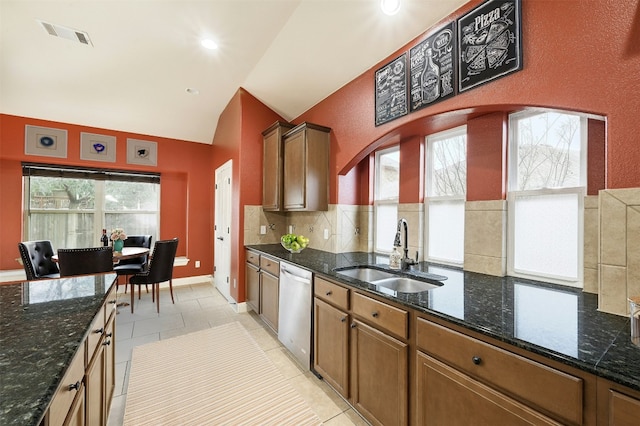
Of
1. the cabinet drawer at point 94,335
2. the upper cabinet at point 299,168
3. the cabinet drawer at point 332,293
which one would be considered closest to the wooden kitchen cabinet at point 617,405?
the cabinet drawer at point 332,293

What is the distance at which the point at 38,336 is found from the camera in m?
0.98

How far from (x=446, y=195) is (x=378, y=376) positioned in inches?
64.9

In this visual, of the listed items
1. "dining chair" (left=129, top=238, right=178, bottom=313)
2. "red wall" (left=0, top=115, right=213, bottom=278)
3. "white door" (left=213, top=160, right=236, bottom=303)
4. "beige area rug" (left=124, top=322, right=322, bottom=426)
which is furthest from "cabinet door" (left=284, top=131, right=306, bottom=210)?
"red wall" (left=0, top=115, right=213, bottom=278)

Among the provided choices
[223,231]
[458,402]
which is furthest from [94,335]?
[223,231]

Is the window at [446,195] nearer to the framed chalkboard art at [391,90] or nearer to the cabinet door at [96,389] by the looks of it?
the framed chalkboard art at [391,90]

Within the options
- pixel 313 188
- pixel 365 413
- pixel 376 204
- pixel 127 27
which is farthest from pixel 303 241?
pixel 127 27

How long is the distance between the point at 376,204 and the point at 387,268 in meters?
1.08

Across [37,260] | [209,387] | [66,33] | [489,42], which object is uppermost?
[66,33]

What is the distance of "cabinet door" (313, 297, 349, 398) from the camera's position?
1.86 meters

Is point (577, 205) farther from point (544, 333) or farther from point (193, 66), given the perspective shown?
point (193, 66)

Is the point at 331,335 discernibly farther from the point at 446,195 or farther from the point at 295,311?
the point at 446,195

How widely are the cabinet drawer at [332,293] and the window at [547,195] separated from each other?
123 centimetres

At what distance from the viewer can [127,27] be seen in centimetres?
270

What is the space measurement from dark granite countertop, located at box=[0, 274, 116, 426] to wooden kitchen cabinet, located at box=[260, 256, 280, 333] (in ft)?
4.90
